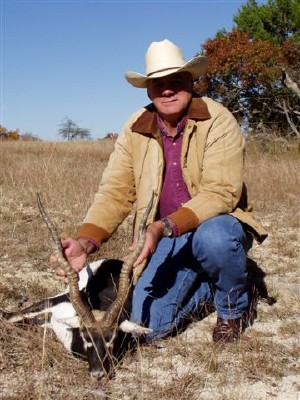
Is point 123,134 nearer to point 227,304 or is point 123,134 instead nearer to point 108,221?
point 108,221

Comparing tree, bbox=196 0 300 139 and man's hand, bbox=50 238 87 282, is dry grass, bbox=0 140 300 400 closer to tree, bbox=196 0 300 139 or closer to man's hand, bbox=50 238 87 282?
man's hand, bbox=50 238 87 282

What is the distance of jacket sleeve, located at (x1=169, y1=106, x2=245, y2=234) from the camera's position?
152 inches

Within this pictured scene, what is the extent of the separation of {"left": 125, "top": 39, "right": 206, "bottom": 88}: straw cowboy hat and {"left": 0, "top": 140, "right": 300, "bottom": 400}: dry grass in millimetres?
1884

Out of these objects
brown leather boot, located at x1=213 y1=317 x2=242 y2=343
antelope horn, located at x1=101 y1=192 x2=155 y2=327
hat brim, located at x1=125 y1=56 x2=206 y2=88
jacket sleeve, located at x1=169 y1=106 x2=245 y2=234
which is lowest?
brown leather boot, located at x1=213 y1=317 x2=242 y2=343

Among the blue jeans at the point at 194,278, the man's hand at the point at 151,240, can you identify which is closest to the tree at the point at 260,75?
the blue jeans at the point at 194,278

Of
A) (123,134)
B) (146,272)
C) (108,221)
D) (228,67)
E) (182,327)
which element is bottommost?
(182,327)

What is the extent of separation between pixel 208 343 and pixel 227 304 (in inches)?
12.3

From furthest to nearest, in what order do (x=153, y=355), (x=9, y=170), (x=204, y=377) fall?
(x=9, y=170) < (x=153, y=355) < (x=204, y=377)

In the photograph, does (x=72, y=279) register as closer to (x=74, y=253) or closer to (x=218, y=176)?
(x=74, y=253)

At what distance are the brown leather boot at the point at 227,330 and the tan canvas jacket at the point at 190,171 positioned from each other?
2.12 feet

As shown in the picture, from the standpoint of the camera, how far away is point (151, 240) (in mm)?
3510

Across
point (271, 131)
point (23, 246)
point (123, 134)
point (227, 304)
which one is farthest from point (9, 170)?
point (271, 131)

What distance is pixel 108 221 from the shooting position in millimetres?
4227

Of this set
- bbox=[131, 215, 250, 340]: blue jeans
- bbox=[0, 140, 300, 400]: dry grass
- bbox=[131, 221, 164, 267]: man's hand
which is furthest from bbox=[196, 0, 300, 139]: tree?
bbox=[131, 221, 164, 267]: man's hand
